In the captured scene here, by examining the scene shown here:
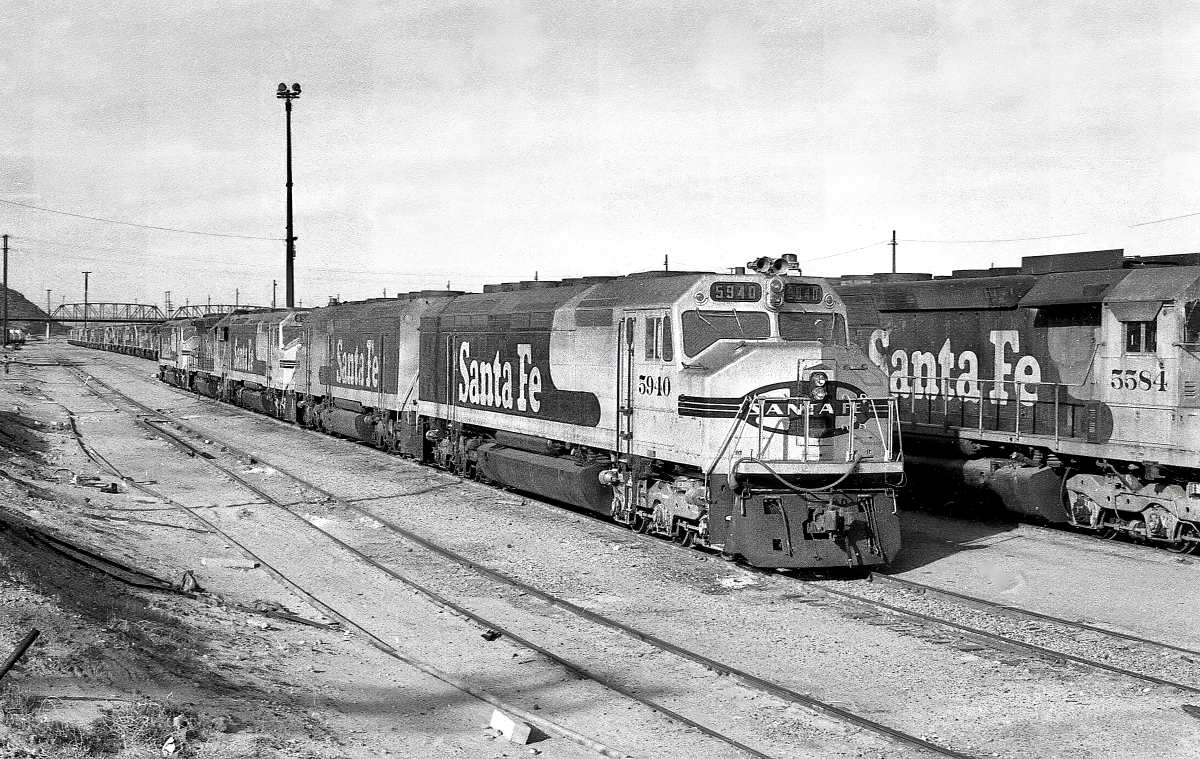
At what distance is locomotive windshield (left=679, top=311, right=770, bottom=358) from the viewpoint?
12766 millimetres

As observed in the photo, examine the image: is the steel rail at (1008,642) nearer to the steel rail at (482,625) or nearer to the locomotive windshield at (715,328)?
the locomotive windshield at (715,328)

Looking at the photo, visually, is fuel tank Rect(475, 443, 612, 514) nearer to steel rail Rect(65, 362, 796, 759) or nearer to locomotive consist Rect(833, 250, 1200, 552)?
steel rail Rect(65, 362, 796, 759)

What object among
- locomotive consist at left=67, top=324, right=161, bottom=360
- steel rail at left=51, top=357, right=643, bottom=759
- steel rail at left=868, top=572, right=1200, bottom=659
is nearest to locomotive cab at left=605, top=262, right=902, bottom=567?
steel rail at left=868, top=572, right=1200, bottom=659

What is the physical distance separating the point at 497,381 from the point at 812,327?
7007 mm

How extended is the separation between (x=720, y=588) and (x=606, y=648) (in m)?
2.52

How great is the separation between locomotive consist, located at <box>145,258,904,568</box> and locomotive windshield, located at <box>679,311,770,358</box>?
0.06 ft

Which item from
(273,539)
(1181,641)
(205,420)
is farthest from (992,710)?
(205,420)

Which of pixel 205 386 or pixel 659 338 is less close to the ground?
pixel 659 338

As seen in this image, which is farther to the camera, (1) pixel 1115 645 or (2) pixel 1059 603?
(2) pixel 1059 603

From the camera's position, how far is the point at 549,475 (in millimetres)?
15945

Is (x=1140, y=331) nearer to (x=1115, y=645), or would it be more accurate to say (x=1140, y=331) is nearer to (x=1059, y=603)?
(x=1059, y=603)

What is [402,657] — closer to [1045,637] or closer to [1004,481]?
[1045,637]

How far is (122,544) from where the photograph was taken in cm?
1341

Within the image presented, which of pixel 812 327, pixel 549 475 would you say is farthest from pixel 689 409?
pixel 549 475
